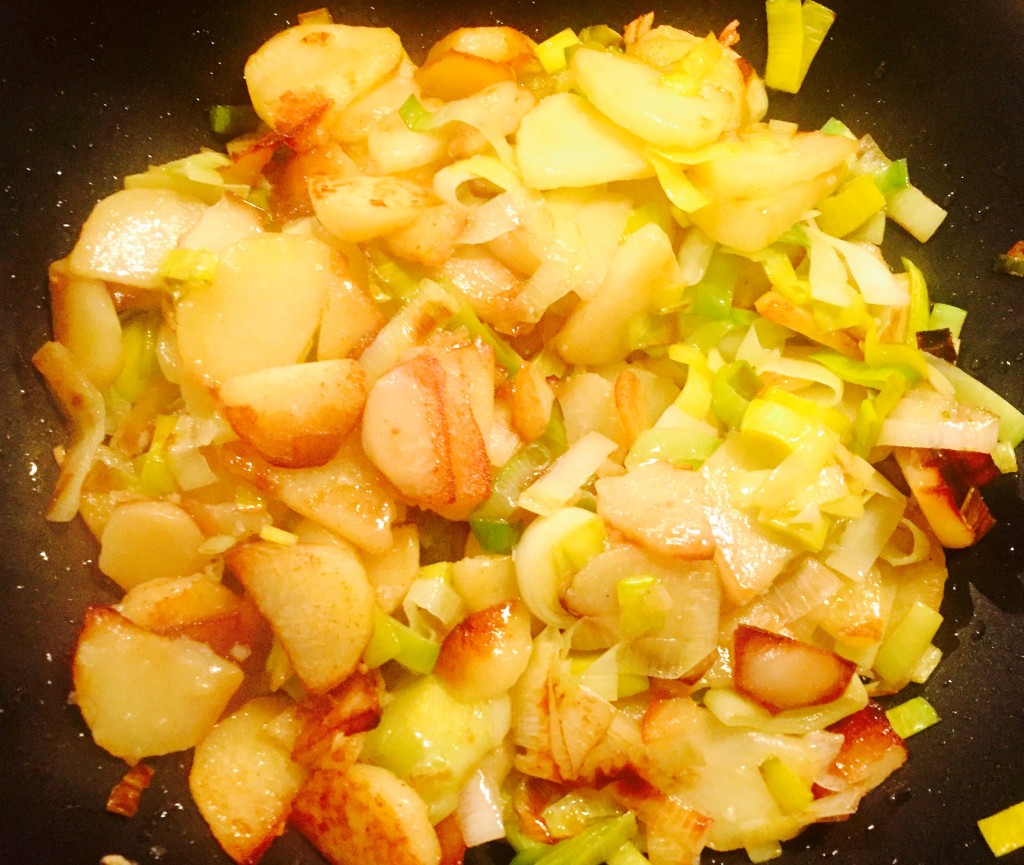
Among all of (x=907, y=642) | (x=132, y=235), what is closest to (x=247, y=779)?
(x=132, y=235)

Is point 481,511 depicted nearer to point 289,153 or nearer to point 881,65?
point 289,153

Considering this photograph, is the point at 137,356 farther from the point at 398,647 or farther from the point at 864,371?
the point at 864,371

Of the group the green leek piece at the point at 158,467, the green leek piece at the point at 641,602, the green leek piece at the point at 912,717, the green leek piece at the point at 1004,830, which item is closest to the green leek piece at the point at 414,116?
the green leek piece at the point at 158,467

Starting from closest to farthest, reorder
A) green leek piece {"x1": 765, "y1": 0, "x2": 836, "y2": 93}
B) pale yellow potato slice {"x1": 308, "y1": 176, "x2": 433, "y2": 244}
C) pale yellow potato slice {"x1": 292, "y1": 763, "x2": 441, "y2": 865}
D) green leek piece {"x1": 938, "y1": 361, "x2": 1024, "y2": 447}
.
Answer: pale yellow potato slice {"x1": 292, "y1": 763, "x2": 441, "y2": 865} → pale yellow potato slice {"x1": 308, "y1": 176, "x2": 433, "y2": 244} → green leek piece {"x1": 938, "y1": 361, "x2": 1024, "y2": 447} → green leek piece {"x1": 765, "y1": 0, "x2": 836, "y2": 93}

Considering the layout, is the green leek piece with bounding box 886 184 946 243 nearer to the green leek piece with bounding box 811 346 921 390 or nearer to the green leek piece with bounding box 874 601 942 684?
the green leek piece with bounding box 811 346 921 390

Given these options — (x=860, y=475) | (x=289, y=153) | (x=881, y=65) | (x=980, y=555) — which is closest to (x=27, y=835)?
(x=289, y=153)

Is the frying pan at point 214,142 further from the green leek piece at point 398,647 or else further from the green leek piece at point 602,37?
the green leek piece at point 398,647

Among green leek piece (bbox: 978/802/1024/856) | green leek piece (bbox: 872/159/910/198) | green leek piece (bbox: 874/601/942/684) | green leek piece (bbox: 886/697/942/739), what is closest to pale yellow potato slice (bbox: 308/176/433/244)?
green leek piece (bbox: 872/159/910/198)
